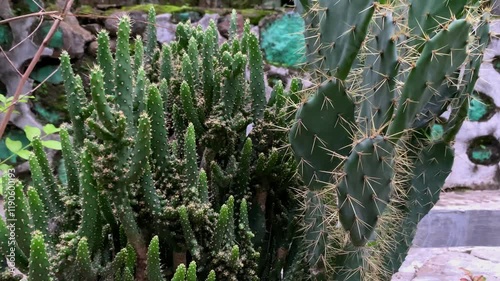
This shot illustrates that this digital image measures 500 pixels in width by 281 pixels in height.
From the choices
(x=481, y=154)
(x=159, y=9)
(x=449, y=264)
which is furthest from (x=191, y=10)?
(x=481, y=154)

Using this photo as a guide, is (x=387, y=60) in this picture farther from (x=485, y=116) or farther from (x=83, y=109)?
(x=485, y=116)

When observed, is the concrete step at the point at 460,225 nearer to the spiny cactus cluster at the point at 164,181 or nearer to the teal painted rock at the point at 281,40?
the teal painted rock at the point at 281,40

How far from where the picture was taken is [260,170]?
162 cm

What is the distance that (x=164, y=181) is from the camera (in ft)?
4.78

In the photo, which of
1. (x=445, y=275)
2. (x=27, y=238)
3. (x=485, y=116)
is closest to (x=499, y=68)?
(x=485, y=116)

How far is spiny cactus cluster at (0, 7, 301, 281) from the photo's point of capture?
1.25 m

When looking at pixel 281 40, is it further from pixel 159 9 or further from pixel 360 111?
pixel 360 111

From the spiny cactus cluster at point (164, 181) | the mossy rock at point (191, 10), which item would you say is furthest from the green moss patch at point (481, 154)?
the spiny cactus cluster at point (164, 181)

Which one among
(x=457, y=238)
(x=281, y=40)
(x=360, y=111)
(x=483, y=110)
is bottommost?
(x=457, y=238)

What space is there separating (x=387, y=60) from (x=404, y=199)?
68cm

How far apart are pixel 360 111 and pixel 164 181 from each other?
0.57 metres

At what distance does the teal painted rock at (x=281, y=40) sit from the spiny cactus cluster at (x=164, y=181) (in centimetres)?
230

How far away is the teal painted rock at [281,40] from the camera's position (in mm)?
4121

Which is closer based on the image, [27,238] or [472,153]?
[27,238]
